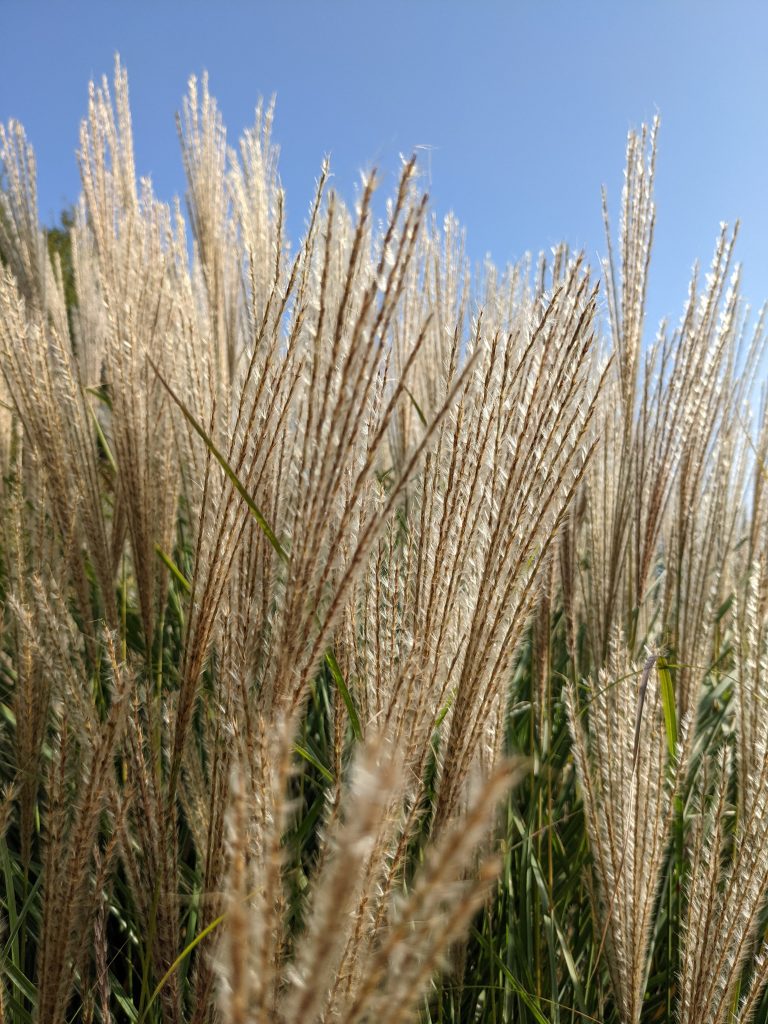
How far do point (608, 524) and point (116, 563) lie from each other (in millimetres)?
1436

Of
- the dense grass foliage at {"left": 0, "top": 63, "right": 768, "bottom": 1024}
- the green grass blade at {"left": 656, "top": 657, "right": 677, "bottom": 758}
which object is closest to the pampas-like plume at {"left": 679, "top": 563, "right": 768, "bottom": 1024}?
the dense grass foliage at {"left": 0, "top": 63, "right": 768, "bottom": 1024}

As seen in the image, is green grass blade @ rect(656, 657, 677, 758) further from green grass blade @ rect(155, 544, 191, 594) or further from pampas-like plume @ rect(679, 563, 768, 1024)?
green grass blade @ rect(155, 544, 191, 594)

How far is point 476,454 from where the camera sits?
0.89 meters

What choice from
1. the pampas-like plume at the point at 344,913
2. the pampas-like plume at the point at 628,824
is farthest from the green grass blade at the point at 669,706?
the pampas-like plume at the point at 344,913

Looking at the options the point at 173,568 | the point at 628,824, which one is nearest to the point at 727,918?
the point at 628,824

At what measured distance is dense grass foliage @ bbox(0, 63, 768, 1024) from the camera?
2.31 feet

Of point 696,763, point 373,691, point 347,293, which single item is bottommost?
point 696,763

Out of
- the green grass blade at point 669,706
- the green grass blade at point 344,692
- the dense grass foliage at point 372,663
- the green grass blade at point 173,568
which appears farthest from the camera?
the green grass blade at point 669,706

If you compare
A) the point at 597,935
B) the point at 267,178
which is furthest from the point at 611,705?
the point at 267,178

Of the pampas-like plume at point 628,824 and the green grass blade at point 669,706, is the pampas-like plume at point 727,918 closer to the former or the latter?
the pampas-like plume at point 628,824

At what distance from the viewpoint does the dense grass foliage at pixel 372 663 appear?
704mm

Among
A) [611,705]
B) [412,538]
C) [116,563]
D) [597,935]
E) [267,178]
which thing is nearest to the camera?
[412,538]

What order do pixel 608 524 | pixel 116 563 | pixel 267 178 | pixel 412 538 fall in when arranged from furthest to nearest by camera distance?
pixel 267 178
pixel 608 524
pixel 116 563
pixel 412 538

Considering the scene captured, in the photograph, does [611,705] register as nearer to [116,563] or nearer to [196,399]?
[196,399]
